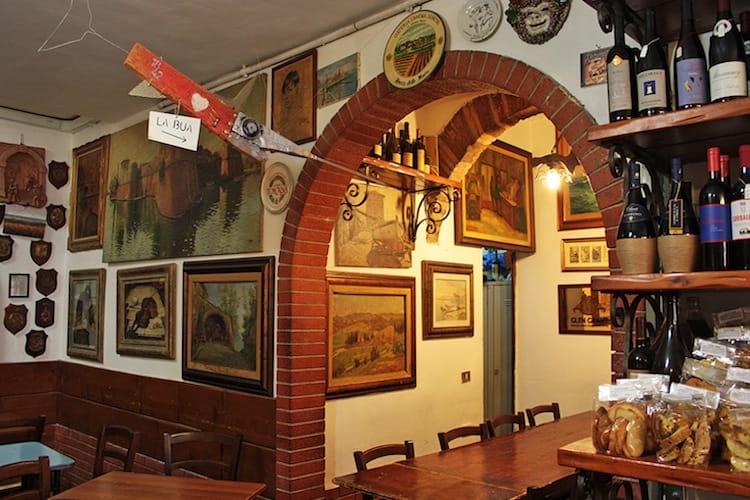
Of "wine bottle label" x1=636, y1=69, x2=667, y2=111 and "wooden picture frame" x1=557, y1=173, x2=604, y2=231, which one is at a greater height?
"wooden picture frame" x1=557, y1=173, x2=604, y2=231

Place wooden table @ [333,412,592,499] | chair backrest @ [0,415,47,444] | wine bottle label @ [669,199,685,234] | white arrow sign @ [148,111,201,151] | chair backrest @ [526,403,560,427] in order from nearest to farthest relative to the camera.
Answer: wine bottle label @ [669,199,685,234] < wooden table @ [333,412,592,499] < white arrow sign @ [148,111,201,151] < chair backrest @ [0,415,47,444] < chair backrest @ [526,403,560,427]

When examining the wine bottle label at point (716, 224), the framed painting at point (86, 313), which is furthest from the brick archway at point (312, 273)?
the framed painting at point (86, 313)

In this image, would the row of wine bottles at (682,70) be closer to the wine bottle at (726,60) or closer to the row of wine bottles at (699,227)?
the wine bottle at (726,60)

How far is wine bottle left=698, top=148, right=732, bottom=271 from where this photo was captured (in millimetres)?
1593

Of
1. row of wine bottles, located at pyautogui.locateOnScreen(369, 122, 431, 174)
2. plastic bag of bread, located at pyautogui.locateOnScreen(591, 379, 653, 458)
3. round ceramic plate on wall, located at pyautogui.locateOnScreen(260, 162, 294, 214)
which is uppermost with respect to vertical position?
row of wine bottles, located at pyautogui.locateOnScreen(369, 122, 431, 174)

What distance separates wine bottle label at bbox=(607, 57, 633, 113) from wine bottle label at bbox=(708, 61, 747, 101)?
216 mm

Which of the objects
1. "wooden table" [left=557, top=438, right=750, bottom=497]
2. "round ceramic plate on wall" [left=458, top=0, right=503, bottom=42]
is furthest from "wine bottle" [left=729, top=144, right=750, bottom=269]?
"round ceramic plate on wall" [left=458, top=0, right=503, bottom=42]

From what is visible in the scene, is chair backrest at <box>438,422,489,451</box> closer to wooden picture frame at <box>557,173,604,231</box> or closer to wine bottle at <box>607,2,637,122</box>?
wine bottle at <box>607,2,637,122</box>

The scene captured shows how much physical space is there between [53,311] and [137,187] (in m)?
1.60

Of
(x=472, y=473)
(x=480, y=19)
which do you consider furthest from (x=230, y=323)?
(x=480, y=19)

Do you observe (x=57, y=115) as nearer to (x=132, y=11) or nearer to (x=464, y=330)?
(x=132, y=11)

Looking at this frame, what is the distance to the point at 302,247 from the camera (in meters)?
3.79

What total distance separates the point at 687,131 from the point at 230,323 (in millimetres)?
3121

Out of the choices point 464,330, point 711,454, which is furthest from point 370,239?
point 711,454
